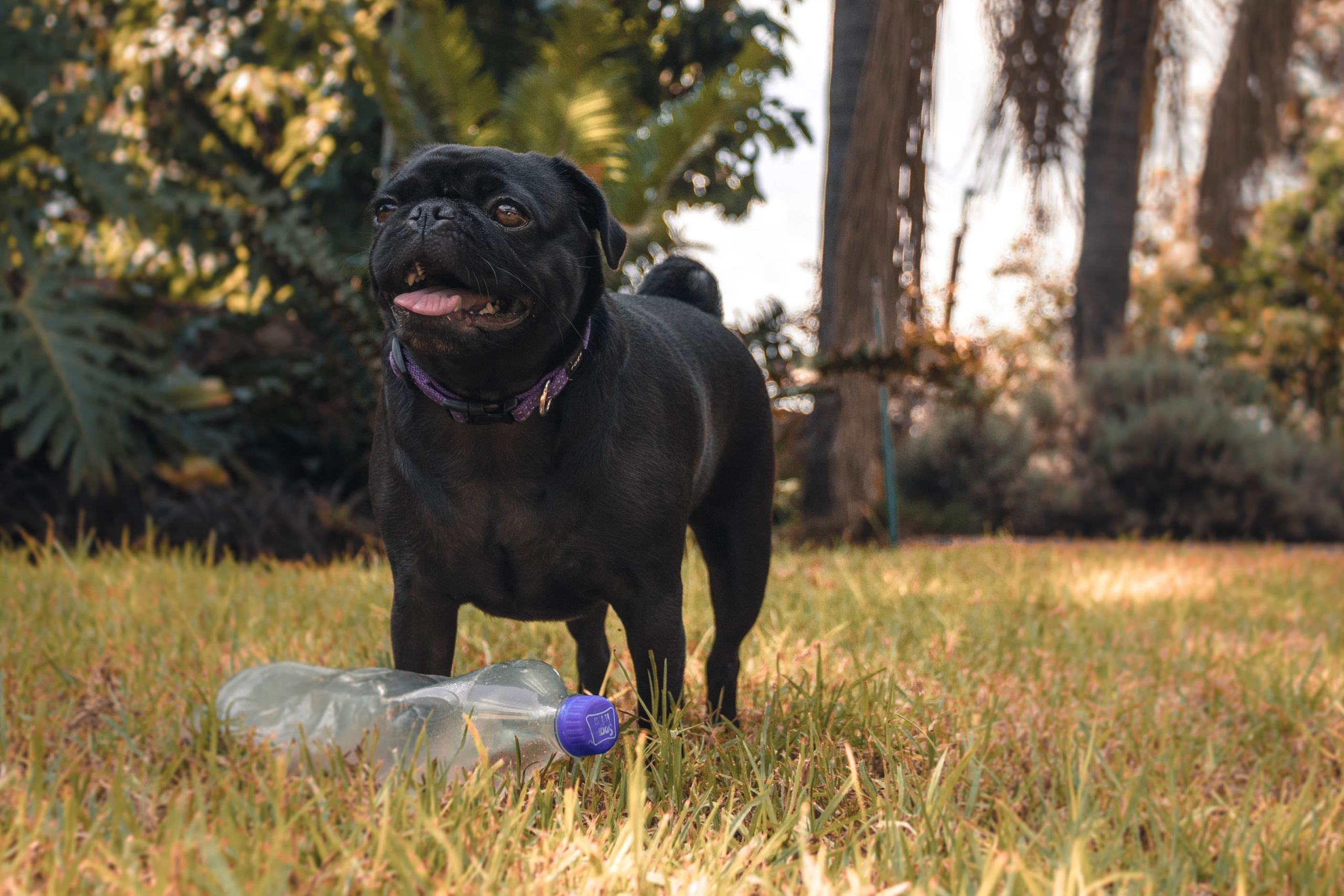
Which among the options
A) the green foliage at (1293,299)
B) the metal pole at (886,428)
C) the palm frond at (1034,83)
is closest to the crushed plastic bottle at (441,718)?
the metal pole at (886,428)

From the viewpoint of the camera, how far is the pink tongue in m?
1.77

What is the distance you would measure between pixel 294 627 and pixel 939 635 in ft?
7.26

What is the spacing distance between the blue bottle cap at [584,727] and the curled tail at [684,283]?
4.69ft

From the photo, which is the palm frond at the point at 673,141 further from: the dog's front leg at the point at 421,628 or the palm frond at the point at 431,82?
the dog's front leg at the point at 421,628

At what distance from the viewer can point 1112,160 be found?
34.2 ft

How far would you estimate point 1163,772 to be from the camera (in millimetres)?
2357

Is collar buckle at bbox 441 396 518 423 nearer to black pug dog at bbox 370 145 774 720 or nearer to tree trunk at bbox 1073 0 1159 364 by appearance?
black pug dog at bbox 370 145 774 720

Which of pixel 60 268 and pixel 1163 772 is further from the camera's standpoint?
pixel 60 268

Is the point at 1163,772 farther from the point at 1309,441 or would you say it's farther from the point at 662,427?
the point at 1309,441

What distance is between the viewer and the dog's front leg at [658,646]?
78.7 inches

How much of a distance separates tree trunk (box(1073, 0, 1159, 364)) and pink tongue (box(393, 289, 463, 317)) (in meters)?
10.2

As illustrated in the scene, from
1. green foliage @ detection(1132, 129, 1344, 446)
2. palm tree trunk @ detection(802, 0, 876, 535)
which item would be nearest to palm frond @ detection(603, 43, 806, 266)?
palm tree trunk @ detection(802, 0, 876, 535)

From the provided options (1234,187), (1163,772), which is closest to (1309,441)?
(1234,187)

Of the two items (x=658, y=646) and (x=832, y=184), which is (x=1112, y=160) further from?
(x=658, y=646)
